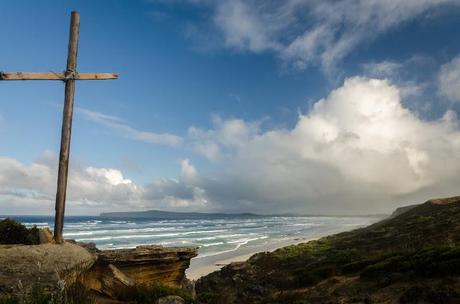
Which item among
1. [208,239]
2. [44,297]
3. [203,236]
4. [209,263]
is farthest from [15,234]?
[203,236]

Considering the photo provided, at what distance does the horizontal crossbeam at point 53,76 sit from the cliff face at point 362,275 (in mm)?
10793

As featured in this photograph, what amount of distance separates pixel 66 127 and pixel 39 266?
3.97 m

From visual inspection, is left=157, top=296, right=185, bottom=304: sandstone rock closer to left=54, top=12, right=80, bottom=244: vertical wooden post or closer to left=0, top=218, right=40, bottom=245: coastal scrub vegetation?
left=54, top=12, right=80, bottom=244: vertical wooden post

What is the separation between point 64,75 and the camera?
11.9 metres

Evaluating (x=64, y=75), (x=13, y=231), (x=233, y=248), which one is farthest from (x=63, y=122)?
(x=233, y=248)

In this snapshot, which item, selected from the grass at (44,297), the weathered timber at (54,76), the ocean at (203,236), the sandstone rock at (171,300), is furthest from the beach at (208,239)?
the grass at (44,297)

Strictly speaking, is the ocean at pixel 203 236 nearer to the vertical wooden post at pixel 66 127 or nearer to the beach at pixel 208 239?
the beach at pixel 208 239

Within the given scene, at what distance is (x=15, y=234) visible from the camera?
14008 millimetres

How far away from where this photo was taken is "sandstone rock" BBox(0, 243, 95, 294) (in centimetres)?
942

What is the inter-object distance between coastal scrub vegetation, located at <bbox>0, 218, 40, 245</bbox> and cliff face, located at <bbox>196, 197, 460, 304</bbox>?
7.92m

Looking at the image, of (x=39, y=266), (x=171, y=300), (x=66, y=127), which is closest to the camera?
(x=39, y=266)

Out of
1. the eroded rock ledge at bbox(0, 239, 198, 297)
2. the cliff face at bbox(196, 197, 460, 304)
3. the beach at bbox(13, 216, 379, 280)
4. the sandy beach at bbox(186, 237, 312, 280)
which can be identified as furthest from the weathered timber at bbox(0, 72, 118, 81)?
the sandy beach at bbox(186, 237, 312, 280)

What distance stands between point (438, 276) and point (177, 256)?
9962 mm

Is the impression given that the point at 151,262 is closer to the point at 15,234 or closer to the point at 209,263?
the point at 15,234
